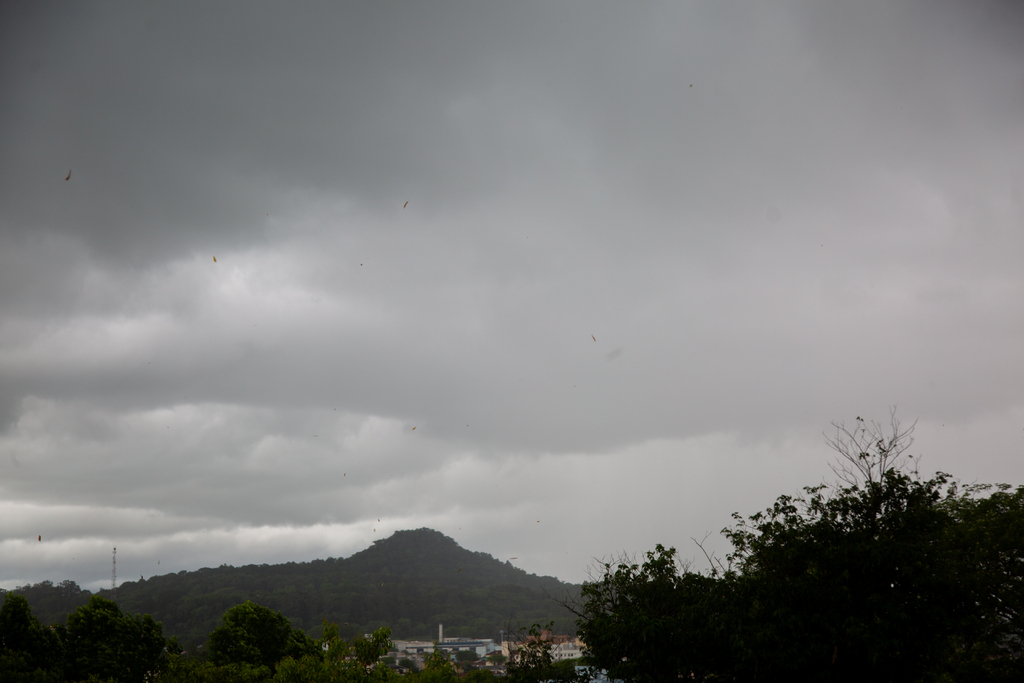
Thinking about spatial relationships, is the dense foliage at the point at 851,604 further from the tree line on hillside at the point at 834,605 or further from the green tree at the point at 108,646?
the green tree at the point at 108,646

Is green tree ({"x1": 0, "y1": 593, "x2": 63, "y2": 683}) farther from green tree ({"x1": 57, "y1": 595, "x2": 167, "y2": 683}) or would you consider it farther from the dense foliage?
the dense foliage

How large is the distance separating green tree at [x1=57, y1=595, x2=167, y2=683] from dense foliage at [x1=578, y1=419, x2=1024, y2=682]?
26.7 meters

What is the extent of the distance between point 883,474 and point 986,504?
269 inches

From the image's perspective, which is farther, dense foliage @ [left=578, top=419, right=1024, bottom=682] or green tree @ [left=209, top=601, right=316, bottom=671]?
green tree @ [left=209, top=601, right=316, bottom=671]

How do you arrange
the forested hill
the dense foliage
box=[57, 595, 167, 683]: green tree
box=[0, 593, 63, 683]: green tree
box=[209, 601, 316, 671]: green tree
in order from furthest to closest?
the forested hill
box=[209, 601, 316, 671]: green tree
box=[57, 595, 167, 683]: green tree
box=[0, 593, 63, 683]: green tree
the dense foliage

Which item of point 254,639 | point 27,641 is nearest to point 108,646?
point 27,641

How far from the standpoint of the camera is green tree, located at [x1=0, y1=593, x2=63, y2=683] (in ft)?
97.0

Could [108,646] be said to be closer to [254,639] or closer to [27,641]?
[27,641]

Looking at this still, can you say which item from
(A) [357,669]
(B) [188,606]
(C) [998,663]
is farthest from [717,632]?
(B) [188,606]

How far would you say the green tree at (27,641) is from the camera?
97.0 ft

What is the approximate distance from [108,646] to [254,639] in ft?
24.6

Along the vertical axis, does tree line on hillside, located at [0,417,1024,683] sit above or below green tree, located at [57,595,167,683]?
above

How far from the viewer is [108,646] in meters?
33.4

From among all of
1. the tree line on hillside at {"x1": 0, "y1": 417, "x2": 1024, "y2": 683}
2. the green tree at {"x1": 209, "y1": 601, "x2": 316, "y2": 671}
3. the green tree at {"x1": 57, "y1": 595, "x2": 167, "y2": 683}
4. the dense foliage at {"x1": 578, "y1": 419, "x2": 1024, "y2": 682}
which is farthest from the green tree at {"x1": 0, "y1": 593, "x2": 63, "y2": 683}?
the dense foliage at {"x1": 578, "y1": 419, "x2": 1024, "y2": 682}
